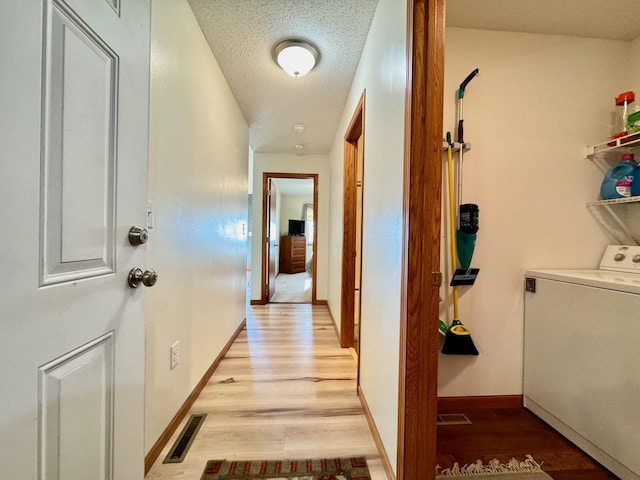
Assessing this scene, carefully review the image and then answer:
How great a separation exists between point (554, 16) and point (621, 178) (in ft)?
3.25

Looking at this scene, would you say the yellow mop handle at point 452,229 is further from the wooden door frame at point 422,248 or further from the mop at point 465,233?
the wooden door frame at point 422,248

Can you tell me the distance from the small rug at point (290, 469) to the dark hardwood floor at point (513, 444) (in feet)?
1.41

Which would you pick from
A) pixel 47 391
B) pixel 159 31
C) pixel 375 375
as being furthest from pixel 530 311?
pixel 159 31

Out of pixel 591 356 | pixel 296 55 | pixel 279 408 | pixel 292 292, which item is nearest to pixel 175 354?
pixel 279 408

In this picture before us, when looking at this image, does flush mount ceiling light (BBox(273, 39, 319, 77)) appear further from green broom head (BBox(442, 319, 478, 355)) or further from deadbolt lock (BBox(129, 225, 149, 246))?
green broom head (BBox(442, 319, 478, 355))

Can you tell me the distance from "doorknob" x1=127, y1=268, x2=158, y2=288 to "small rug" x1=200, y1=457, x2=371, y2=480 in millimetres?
952

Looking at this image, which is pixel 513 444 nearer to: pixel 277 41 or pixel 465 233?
pixel 465 233

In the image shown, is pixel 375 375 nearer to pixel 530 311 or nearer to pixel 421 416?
pixel 421 416

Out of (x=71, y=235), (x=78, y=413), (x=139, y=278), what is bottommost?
(x=78, y=413)

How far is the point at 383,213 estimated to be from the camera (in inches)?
50.4

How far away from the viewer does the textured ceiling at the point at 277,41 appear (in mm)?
1456

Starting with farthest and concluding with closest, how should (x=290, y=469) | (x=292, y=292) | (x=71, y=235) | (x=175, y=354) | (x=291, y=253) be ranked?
1. (x=291, y=253)
2. (x=292, y=292)
3. (x=175, y=354)
4. (x=290, y=469)
5. (x=71, y=235)

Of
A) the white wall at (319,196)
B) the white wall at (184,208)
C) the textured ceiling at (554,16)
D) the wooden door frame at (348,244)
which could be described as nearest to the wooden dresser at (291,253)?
the white wall at (319,196)

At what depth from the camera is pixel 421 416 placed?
933 millimetres
